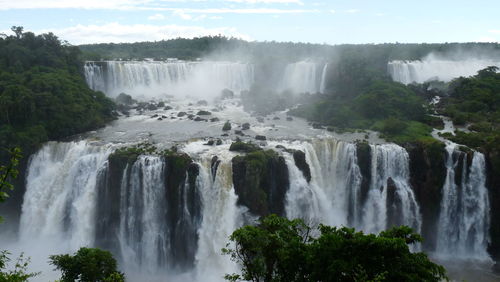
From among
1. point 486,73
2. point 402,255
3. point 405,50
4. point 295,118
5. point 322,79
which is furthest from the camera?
point 405,50

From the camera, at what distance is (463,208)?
86.3 feet

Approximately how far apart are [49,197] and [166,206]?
25.5 ft

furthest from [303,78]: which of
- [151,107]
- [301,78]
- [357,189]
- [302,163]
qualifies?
[302,163]

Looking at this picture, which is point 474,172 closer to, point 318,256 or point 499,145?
point 499,145

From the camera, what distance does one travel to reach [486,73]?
44844 millimetres

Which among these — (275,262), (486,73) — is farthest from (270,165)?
(486,73)

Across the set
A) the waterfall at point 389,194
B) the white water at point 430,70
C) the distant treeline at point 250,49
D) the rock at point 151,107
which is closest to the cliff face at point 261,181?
the waterfall at point 389,194

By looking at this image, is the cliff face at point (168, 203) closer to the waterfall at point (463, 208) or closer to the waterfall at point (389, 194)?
the waterfall at point (389, 194)

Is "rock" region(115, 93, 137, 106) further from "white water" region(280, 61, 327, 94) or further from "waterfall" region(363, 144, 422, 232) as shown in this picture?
"waterfall" region(363, 144, 422, 232)

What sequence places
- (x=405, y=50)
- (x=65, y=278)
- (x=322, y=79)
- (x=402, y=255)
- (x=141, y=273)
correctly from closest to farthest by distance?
(x=402, y=255) < (x=65, y=278) < (x=141, y=273) < (x=322, y=79) < (x=405, y=50)

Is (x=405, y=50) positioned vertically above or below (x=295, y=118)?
above

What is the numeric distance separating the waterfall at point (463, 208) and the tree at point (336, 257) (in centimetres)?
1573

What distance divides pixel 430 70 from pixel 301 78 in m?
17.1

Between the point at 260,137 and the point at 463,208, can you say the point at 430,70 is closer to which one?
the point at 463,208
